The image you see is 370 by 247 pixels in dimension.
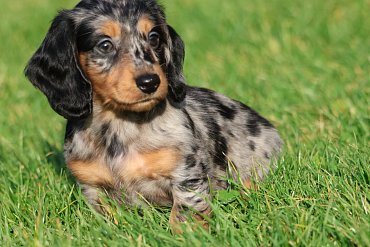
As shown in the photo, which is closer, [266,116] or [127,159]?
[127,159]

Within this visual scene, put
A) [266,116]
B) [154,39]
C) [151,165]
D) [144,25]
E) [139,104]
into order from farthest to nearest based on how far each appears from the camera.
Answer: [266,116] → [154,39] → [144,25] → [151,165] → [139,104]

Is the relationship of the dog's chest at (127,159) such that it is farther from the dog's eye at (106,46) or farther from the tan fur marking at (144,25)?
the tan fur marking at (144,25)

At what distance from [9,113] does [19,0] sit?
667 centimetres

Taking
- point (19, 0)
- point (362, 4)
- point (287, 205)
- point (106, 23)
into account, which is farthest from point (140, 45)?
point (19, 0)

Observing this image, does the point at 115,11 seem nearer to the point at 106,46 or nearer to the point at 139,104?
the point at 106,46

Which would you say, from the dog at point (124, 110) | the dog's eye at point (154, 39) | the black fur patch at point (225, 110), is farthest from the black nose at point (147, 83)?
the black fur patch at point (225, 110)

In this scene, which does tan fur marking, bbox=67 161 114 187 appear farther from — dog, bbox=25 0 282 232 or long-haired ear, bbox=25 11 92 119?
long-haired ear, bbox=25 11 92 119

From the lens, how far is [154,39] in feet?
15.4

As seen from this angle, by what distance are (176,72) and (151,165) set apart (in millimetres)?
801

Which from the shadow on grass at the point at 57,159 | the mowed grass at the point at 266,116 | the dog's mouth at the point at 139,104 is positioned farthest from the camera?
the shadow on grass at the point at 57,159

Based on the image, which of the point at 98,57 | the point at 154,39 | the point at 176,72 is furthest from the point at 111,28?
the point at 176,72

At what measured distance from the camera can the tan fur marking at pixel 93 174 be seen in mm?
4547

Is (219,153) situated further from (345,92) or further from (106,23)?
(345,92)

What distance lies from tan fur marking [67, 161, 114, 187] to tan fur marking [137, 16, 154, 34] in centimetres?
96
